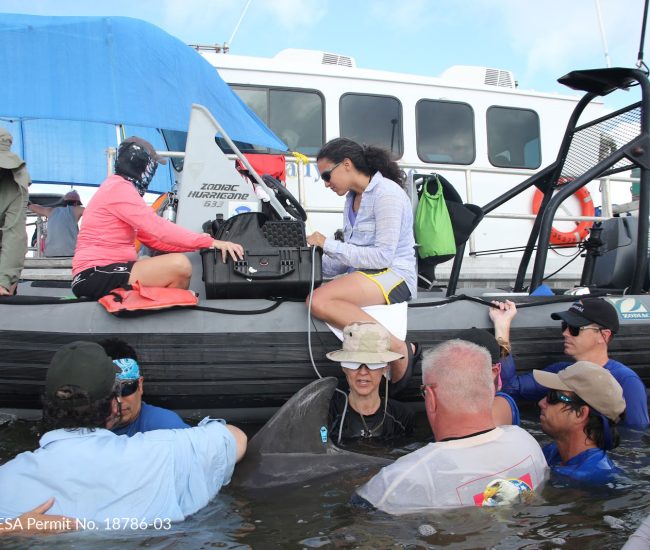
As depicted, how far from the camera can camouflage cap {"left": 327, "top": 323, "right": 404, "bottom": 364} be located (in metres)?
3.55

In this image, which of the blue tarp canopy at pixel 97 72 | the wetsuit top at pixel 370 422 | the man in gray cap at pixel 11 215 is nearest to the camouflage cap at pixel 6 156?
the man in gray cap at pixel 11 215

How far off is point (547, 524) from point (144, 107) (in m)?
4.09

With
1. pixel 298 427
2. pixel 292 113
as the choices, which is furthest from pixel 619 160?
pixel 292 113

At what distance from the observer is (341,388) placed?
13.1 feet

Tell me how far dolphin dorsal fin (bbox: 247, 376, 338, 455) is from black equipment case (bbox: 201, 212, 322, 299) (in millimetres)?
969

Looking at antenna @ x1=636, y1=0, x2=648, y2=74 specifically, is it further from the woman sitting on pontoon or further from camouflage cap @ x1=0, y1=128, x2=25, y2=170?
camouflage cap @ x1=0, y1=128, x2=25, y2=170

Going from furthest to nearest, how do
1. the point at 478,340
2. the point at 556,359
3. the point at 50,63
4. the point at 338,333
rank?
the point at 50,63, the point at 556,359, the point at 338,333, the point at 478,340

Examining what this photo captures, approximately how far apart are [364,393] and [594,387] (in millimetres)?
1205

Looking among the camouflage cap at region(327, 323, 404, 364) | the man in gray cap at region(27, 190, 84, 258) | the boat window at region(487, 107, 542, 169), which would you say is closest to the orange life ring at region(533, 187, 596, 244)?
the boat window at region(487, 107, 542, 169)

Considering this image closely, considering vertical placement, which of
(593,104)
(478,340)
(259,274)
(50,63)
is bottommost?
(478,340)

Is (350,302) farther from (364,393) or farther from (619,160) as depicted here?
(619,160)

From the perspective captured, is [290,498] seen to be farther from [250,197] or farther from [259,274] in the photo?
[250,197]

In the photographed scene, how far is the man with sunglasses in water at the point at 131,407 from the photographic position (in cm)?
306

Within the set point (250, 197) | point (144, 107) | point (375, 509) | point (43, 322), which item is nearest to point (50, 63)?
point (144, 107)
